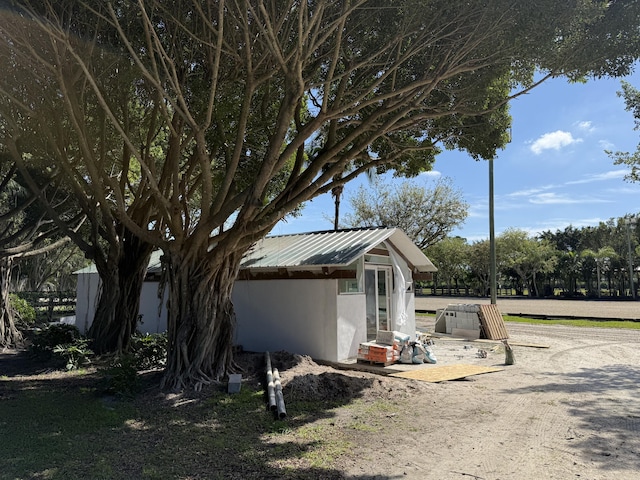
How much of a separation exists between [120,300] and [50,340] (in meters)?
1.84

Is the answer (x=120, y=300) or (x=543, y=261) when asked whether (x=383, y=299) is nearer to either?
(x=120, y=300)

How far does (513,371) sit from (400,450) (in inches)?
233

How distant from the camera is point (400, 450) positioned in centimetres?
522

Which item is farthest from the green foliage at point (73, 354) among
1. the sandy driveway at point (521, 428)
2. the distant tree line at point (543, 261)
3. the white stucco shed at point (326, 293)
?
the distant tree line at point (543, 261)

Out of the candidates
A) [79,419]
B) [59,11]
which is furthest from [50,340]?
[59,11]

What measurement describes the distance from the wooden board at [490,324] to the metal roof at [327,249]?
2.50 metres

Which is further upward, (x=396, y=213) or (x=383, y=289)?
(x=396, y=213)

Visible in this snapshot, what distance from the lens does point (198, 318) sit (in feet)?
27.6

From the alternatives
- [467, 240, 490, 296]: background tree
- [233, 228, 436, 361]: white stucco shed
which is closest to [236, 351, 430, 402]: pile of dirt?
[233, 228, 436, 361]: white stucco shed

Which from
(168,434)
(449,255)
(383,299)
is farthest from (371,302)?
(449,255)

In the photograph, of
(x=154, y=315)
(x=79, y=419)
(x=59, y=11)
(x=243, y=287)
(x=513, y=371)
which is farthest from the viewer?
(x=154, y=315)

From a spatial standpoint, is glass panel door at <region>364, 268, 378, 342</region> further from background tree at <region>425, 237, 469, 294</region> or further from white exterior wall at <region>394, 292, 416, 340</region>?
background tree at <region>425, 237, 469, 294</region>

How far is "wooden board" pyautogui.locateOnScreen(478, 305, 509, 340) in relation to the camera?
15.3m

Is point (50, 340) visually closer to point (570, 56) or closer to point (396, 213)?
point (570, 56)
